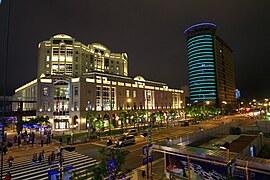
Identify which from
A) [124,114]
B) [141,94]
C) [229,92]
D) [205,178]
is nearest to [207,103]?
[229,92]

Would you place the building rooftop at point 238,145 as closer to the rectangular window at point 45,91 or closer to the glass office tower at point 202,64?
the rectangular window at point 45,91

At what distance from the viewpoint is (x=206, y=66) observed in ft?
463

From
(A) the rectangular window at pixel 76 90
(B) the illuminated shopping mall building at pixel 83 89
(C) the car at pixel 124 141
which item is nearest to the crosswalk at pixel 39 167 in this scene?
(C) the car at pixel 124 141

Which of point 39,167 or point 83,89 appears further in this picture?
point 83,89

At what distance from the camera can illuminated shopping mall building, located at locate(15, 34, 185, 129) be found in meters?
56.8

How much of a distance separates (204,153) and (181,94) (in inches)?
3898

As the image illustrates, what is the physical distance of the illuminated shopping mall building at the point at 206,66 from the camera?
14125 cm

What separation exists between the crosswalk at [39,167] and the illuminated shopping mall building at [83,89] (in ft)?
69.9

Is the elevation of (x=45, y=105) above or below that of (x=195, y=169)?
above

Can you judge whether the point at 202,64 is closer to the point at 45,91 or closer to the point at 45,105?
the point at 45,91

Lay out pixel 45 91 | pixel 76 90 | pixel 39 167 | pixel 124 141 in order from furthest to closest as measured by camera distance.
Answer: pixel 45 91, pixel 76 90, pixel 124 141, pixel 39 167

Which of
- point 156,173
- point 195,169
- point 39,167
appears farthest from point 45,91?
point 195,169

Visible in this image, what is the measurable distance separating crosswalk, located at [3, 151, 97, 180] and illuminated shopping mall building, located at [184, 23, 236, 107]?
13646 cm

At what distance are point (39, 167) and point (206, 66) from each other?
14365cm
